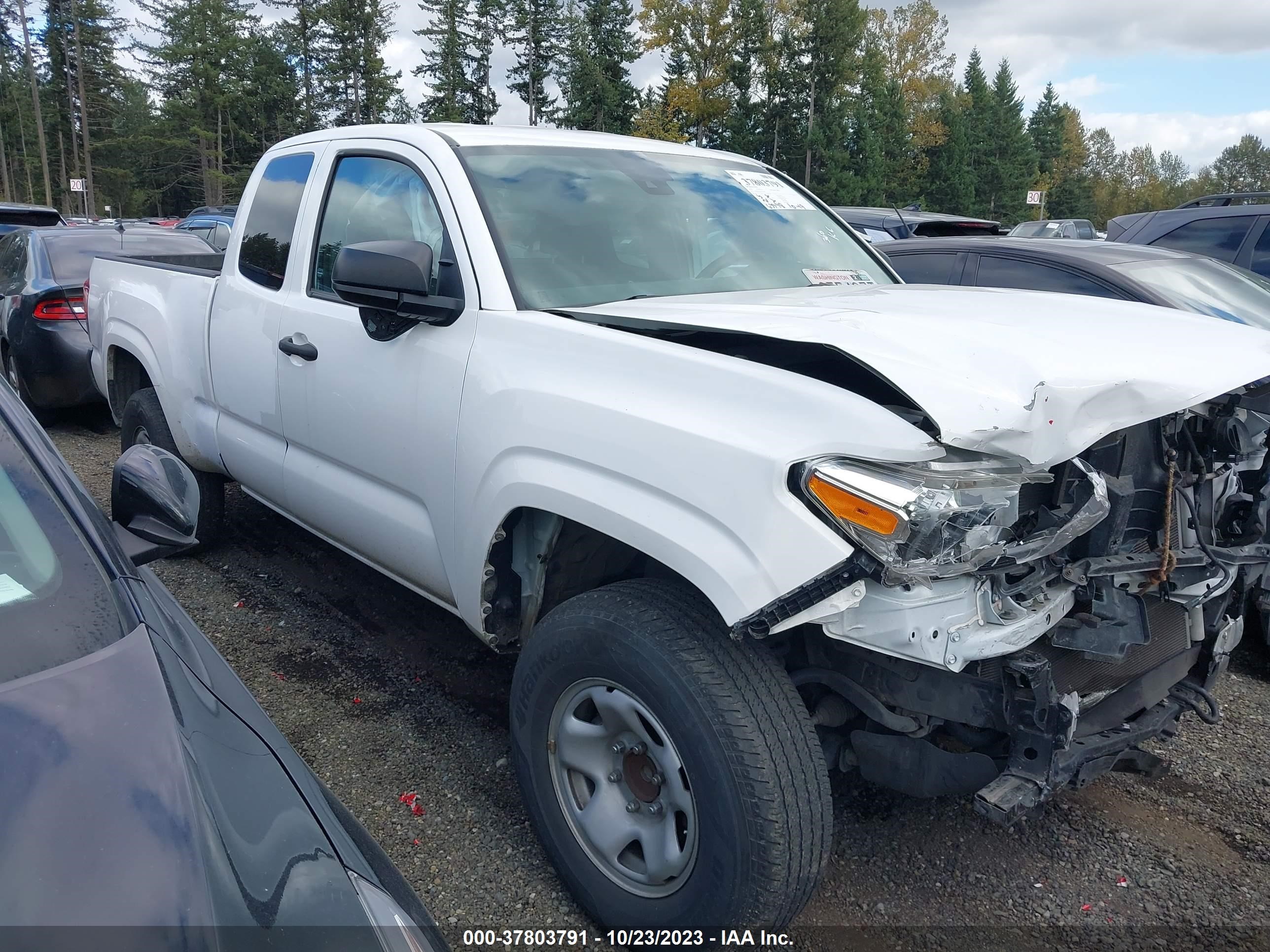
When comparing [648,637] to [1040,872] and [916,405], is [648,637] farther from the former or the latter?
[1040,872]

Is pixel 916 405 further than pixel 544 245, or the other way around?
pixel 544 245

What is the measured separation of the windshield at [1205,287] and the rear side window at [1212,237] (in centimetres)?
169

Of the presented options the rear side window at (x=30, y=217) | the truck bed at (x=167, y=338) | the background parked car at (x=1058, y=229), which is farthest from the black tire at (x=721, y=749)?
the background parked car at (x=1058, y=229)

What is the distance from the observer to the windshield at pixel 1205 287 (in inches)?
192

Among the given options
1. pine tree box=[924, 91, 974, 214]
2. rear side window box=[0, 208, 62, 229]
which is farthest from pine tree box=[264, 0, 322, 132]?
rear side window box=[0, 208, 62, 229]

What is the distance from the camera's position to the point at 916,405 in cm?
187

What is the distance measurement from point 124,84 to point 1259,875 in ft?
243

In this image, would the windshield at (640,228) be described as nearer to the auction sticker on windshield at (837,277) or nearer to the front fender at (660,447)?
Answer: the auction sticker on windshield at (837,277)

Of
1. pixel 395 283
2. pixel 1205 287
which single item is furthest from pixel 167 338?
pixel 1205 287

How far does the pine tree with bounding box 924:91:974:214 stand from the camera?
60.9 m

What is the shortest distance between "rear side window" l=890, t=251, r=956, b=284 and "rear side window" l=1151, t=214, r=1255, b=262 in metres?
2.53

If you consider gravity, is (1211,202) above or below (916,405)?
above

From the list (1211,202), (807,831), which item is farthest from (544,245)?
(1211,202)

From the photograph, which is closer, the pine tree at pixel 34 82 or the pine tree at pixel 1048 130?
the pine tree at pixel 34 82
